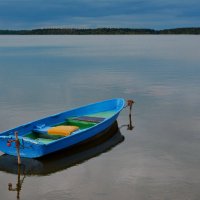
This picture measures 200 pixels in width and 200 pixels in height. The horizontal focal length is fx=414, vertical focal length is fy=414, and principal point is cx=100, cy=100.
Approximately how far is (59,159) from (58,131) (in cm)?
157

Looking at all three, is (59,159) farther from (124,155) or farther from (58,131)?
(124,155)

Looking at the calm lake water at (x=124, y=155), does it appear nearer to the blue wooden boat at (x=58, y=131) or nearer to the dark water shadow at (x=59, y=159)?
the dark water shadow at (x=59, y=159)

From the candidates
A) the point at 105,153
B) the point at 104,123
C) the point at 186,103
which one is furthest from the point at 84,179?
the point at 186,103

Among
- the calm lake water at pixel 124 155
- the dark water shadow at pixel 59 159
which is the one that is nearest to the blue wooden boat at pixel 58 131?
the dark water shadow at pixel 59 159

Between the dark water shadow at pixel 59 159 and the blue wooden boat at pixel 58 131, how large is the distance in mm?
450

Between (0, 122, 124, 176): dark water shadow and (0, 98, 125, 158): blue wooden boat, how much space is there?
0.45 meters

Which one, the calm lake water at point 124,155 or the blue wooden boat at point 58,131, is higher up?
the blue wooden boat at point 58,131

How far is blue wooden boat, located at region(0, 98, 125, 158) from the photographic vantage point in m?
18.5

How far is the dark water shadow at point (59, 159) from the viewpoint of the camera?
60.5ft

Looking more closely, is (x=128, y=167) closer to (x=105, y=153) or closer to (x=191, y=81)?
(x=105, y=153)

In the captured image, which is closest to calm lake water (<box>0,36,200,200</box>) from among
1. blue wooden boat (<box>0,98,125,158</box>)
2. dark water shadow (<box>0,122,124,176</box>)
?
dark water shadow (<box>0,122,124,176</box>)

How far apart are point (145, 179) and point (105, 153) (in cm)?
437

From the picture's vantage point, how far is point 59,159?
1972 cm

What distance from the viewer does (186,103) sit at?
33938 millimetres
